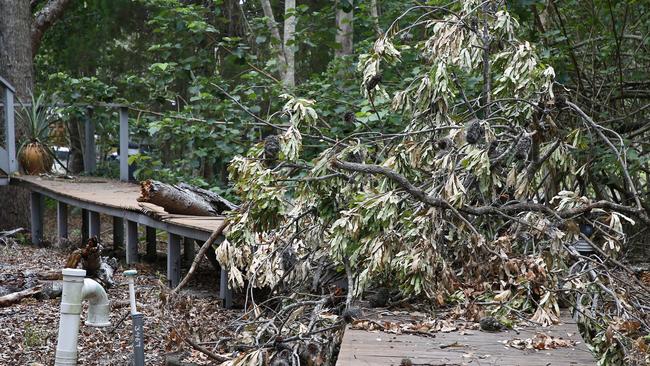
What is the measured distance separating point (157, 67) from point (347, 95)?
7.84 feet

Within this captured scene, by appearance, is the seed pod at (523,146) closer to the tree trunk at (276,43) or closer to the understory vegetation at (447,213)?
the understory vegetation at (447,213)

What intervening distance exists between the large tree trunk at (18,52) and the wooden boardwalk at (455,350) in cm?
964

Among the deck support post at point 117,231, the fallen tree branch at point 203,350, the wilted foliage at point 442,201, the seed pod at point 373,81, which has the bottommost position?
the deck support post at point 117,231

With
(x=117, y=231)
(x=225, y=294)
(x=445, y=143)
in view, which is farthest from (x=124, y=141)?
(x=445, y=143)

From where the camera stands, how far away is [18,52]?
13.3m

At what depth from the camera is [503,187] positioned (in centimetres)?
618

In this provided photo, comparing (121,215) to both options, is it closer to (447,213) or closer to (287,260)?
(287,260)

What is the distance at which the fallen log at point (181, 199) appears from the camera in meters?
7.63

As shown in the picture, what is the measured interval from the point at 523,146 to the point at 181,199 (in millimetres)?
3308

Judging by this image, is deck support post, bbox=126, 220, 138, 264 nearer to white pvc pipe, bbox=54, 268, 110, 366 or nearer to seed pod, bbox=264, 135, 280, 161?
seed pod, bbox=264, 135, 280, 161

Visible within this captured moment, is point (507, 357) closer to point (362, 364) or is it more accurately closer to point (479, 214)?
point (362, 364)

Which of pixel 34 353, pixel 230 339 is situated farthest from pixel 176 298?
pixel 34 353

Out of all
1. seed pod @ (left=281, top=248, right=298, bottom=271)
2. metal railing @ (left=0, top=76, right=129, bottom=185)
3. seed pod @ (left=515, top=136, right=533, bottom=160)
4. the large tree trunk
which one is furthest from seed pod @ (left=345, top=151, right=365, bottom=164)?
the large tree trunk

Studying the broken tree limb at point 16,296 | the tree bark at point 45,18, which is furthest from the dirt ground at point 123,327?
the tree bark at point 45,18
